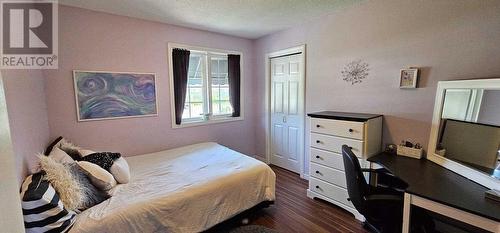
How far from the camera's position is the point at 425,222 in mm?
1568

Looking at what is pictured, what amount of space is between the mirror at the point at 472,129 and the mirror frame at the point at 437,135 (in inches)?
0.9

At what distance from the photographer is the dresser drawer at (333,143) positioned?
2.22 meters

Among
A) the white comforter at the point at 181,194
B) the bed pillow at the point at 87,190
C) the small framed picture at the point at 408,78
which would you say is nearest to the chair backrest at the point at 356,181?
the white comforter at the point at 181,194

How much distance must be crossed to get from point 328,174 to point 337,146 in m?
0.38

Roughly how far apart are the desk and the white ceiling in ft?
6.33

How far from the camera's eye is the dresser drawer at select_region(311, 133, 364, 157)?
2225 mm

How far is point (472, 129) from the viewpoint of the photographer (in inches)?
66.7

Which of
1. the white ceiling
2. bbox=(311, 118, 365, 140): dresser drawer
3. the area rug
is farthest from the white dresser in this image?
the white ceiling

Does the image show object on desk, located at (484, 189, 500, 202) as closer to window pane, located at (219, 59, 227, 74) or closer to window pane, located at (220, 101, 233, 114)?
window pane, located at (220, 101, 233, 114)

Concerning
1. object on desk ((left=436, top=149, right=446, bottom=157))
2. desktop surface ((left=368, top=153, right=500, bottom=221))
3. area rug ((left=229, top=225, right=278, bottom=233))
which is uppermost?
object on desk ((left=436, top=149, right=446, bottom=157))

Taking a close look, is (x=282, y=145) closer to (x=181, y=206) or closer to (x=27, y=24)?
(x=181, y=206)

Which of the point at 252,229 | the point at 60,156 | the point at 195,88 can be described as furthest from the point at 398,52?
the point at 60,156

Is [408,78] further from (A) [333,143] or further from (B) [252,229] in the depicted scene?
(B) [252,229]

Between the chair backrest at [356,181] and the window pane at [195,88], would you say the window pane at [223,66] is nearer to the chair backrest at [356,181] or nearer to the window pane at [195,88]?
the window pane at [195,88]
